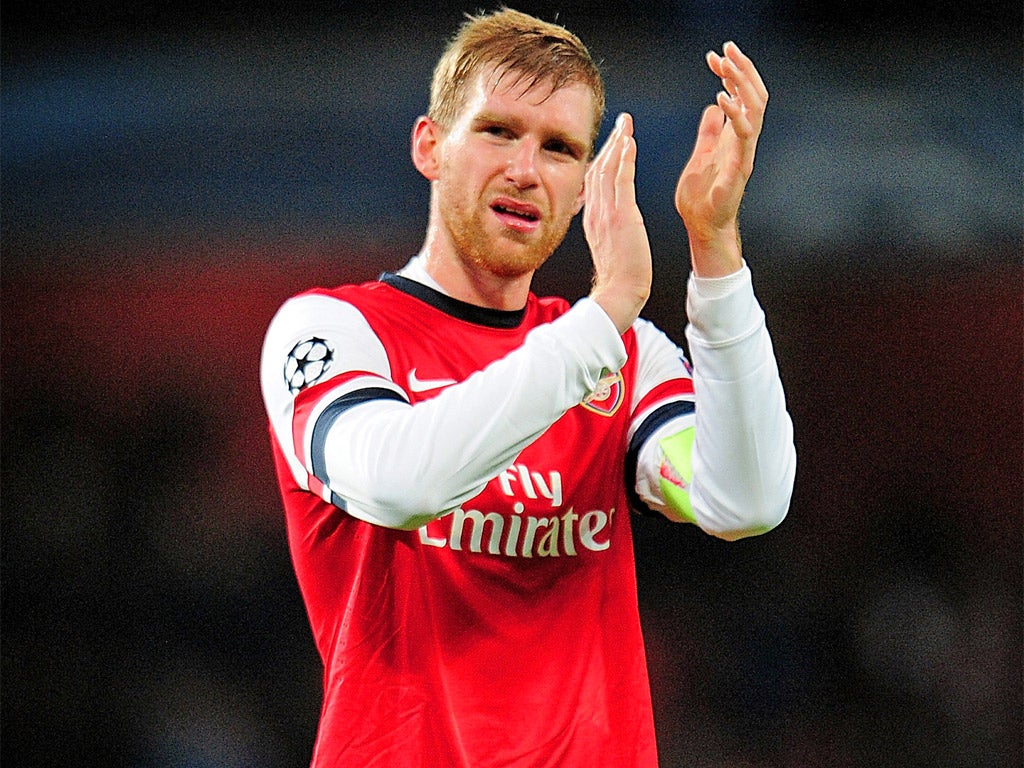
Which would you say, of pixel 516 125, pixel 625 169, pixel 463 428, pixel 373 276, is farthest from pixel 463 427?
pixel 373 276

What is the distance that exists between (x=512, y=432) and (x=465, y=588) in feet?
1.06

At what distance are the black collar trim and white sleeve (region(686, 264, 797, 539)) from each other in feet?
0.94

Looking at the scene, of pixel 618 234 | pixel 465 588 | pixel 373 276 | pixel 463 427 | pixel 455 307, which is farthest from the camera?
pixel 373 276

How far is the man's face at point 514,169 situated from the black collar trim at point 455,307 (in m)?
0.06

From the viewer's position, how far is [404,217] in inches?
126

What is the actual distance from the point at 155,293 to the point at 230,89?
0.59m

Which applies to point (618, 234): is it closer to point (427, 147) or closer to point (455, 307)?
point (455, 307)

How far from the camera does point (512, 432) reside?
1.15 meters

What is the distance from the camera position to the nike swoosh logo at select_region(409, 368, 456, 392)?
4.68 feet

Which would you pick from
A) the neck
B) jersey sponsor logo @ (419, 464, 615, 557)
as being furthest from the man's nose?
jersey sponsor logo @ (419, 464, 615, 557)

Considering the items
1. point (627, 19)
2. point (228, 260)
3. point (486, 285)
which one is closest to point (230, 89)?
point (228, 260)

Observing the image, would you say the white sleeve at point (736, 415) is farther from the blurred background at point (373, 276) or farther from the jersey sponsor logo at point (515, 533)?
the blurred background at point (373, 276)

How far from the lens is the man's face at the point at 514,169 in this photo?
1.47m

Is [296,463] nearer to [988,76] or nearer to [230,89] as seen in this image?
[230,89]
